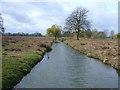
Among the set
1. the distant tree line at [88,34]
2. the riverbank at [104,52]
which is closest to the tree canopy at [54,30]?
the distant tree line at [88,34]

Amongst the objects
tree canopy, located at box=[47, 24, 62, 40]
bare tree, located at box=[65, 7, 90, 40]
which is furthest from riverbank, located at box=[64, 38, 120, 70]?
tree canopy, located at box=[47, 24, 62, 40]

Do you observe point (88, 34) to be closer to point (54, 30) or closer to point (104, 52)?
point (54, 30)

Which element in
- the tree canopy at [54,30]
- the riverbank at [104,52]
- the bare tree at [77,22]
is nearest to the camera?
the riverbank at [104,52]

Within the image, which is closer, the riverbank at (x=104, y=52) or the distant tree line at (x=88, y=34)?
the riverbank at (x=104, y=52)

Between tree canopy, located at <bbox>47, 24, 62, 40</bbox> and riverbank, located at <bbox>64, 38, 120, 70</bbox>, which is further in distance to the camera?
tree canopy, located at <bbox>47, 24, 62, 40</bbox>

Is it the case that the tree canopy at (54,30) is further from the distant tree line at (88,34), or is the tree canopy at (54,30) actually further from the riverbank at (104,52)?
the riverbank at (104,52)

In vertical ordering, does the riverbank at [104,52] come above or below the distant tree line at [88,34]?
below

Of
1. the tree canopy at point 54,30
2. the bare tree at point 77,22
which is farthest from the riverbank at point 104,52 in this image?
the tree canopy at point 54,30

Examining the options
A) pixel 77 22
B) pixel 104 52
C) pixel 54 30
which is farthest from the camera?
pixel 54 30

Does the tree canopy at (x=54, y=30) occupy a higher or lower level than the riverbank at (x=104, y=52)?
higher

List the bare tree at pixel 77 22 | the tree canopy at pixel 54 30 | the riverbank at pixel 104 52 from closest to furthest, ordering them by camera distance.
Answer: the riverbank at pixel 104 52, the bare tree at pixel 77 22, the tree canopy at pixel 54 30

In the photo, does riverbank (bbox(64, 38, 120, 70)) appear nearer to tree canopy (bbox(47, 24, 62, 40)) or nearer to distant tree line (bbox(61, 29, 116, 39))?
distant tree line (bbox(61, 29, 116, 39))

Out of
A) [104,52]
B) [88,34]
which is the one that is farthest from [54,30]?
[104,52]

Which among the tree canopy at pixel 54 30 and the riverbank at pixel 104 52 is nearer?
the riverbank at pixel 104 52
